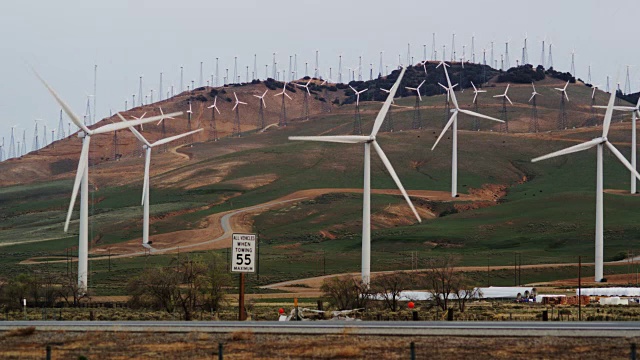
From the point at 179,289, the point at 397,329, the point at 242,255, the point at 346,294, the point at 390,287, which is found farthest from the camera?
the point at 390,287

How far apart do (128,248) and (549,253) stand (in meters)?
Answer: 69.7

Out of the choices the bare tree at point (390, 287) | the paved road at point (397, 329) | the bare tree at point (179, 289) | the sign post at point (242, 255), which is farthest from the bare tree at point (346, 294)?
the paved road at point (397, 329)

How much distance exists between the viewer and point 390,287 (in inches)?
3868

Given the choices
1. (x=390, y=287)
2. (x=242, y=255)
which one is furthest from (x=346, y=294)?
(x=242, y=255)

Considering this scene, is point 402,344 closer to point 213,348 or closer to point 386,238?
point 213,348

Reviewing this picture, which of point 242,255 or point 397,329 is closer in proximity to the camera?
point 397,329

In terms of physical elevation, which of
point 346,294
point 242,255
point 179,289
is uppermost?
point 242,255

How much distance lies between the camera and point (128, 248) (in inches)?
7525

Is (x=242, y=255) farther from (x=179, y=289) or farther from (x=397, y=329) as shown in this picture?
(x=179, y=289)

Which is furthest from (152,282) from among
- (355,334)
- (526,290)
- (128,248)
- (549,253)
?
(128,248)

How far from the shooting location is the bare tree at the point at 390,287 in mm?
83750

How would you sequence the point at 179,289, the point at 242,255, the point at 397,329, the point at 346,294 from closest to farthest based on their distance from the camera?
the point at 397,329, the point at 242,255, the point at 346,294, the point at 179,289

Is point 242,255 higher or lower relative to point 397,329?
higher

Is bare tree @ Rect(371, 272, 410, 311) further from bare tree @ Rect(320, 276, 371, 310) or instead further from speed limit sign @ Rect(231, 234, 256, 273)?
speed limit sign @ Rect(231, 234, 256, 273)
